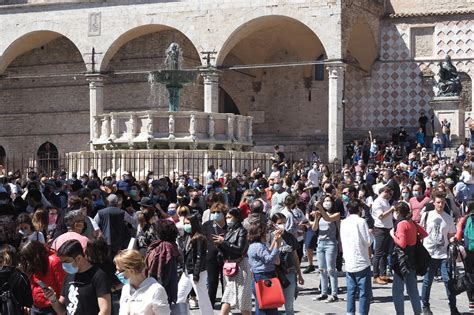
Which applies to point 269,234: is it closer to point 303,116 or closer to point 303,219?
point 303,219

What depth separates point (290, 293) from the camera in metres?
9.40

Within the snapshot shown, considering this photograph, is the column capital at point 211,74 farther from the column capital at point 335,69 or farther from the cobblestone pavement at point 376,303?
the cobblestone pavement at point 376,303

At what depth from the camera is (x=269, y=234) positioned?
9.90 metres

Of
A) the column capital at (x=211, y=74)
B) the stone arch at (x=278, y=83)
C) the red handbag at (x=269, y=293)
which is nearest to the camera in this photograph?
the red handbag at (x=269, y=293)

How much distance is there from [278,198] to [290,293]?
14.5ft

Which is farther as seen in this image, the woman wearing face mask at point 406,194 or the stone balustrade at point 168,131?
Answer: the stone balustrade at point 168,131

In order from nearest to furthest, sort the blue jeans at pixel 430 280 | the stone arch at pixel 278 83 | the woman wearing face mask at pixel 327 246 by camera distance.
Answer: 1. the blue jeans at pixel 430 280
2. the woman wearing face mask at pixel 327 246
3. the stone arch at pixel 278 83

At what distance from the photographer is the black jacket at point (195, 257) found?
9312 millimetres

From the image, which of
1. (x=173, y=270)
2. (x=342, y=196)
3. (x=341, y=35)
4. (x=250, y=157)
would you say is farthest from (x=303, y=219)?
(x=341, y=35)

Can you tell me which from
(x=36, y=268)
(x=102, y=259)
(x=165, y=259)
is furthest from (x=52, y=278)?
(x=165, y=259)

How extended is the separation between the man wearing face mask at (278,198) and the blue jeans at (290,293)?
3384 mm

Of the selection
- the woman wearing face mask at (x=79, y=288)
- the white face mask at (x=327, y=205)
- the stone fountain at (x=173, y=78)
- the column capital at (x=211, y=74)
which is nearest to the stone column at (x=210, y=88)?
the column capital at (x=211, y=74)

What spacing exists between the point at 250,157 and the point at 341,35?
755cm

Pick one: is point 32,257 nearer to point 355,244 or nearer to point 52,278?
point 52,278
